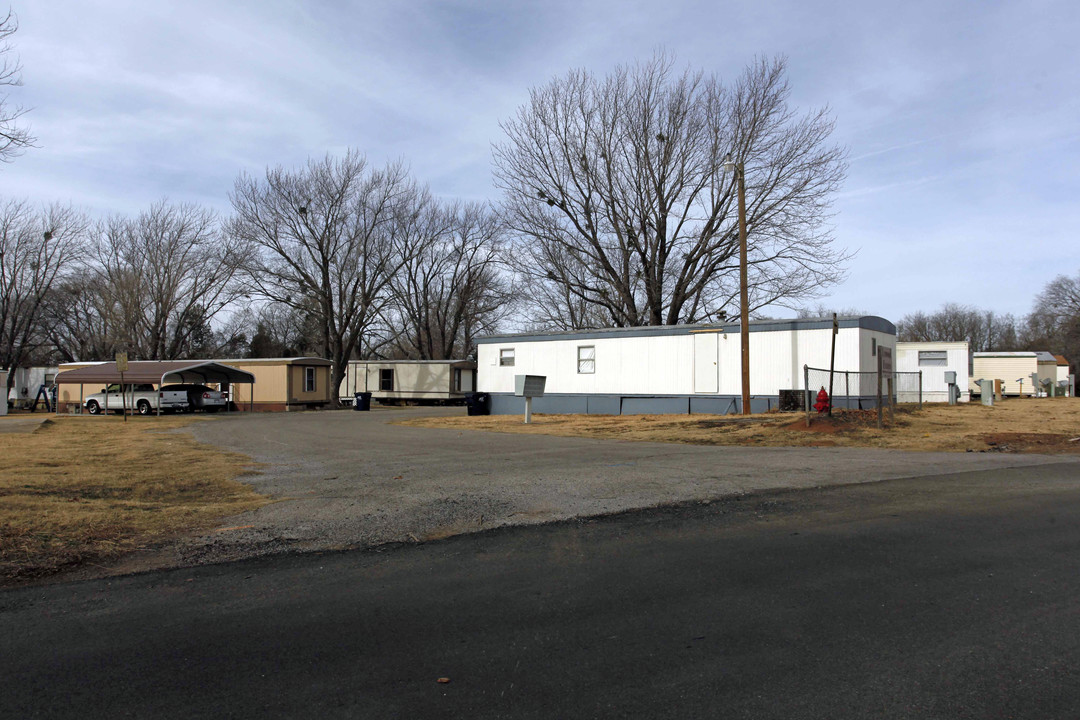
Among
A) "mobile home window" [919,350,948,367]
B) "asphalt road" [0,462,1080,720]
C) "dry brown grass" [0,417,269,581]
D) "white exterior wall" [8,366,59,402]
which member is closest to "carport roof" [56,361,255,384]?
"white exterior wall" [8,366,59,402]

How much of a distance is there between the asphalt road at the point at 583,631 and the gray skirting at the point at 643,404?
17.8 m

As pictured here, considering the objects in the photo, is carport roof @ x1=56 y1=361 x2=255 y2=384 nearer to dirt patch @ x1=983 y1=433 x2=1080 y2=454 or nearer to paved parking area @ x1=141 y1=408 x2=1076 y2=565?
paved parking area @ x1=141 y1=408 x2=1076 y2=565

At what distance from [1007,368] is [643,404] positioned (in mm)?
27542

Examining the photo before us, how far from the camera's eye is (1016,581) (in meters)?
4.97

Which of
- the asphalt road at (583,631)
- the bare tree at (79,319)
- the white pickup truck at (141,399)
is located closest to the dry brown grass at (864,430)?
the asphalt road at (583,631)

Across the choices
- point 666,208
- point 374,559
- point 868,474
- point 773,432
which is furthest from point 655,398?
point 374,559

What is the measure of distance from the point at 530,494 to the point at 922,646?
16.4ft

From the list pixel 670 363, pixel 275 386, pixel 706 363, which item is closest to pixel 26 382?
pixel 275 386

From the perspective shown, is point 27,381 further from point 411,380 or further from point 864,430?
point 864,430

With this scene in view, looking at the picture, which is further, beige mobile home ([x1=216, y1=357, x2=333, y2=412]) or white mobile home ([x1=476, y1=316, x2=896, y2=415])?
Answer: beige mobile home ([x1=216, y1=357, x2=333, y2=412])

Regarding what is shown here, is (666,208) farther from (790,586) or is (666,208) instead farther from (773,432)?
(790,586)

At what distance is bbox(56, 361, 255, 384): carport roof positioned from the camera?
32.2m

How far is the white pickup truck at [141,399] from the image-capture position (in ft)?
107

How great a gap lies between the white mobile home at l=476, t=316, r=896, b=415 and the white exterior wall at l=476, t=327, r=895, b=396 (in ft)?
0.10
